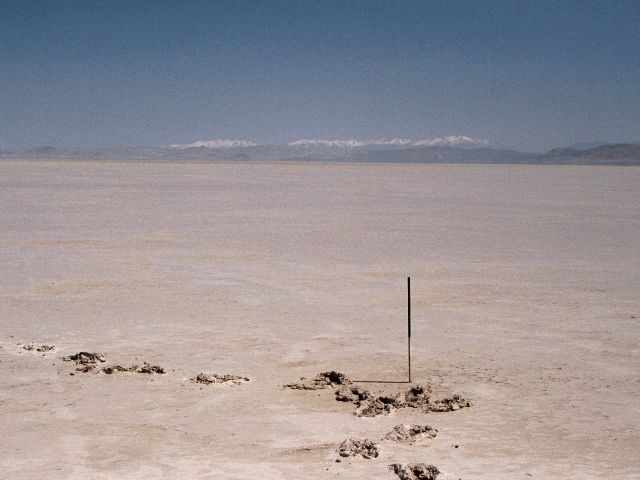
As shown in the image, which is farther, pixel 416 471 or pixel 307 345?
pixel 307 345

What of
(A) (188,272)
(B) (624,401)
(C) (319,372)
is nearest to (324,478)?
(C) (319,372)

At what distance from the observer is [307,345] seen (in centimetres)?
962

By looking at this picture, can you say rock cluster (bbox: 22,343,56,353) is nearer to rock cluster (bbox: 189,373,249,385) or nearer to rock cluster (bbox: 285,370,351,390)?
rock cluster (bbox: 189,373,249,385)

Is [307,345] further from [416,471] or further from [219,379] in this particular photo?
[416,471]

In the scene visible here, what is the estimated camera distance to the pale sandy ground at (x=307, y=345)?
20.8 feet

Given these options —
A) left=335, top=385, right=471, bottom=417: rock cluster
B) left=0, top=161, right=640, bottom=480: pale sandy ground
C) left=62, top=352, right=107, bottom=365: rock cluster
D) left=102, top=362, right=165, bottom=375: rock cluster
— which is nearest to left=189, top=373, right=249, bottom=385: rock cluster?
left=0, top=161, right=640, bottom=480: pale sandy ground

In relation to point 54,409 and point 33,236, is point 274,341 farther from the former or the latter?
point 33,236

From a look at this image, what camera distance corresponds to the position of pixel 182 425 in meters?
6.94

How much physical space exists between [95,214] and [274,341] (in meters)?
17.2

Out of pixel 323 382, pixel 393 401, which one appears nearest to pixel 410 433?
pixel 393 401

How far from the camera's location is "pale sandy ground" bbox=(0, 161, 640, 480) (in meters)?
6.35

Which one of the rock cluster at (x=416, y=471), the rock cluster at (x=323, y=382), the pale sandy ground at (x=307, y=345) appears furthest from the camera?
the rock cluster at (x=323, y=382)

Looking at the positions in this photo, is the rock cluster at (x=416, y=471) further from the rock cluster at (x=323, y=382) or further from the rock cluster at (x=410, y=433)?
the rock cluster at (x=323, y=382)

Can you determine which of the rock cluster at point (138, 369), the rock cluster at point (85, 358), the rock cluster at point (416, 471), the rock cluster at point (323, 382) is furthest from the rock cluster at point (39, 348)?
the rock cluster at point (416, 471)
